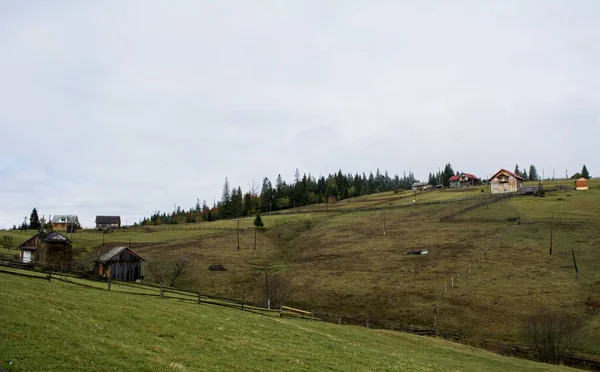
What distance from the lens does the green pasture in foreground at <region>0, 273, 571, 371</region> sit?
14690 millimetres

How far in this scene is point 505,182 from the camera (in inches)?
6156

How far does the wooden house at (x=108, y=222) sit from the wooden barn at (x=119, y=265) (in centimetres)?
12049

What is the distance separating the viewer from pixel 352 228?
127 m

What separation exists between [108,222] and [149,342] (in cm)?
18453

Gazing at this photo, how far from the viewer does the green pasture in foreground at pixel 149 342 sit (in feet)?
48.2

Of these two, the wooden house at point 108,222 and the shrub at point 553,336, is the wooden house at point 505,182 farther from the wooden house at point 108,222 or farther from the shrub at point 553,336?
the wooden house at point 108,222

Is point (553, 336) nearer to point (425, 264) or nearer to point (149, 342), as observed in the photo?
point (425, 264)

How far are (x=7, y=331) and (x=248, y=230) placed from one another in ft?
409

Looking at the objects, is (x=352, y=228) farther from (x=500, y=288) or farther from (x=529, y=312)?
(x=529, y=312)

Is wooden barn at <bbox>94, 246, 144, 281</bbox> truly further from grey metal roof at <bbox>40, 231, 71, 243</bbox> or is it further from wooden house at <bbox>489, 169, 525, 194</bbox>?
wooden house at <bbox>489, 169, 525, 194</bbox>

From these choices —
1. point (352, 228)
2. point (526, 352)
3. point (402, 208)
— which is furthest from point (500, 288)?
point (402, 208)

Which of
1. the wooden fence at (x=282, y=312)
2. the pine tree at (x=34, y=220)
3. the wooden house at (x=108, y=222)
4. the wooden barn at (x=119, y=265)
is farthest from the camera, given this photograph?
the wooden house at (x=108, y=222)

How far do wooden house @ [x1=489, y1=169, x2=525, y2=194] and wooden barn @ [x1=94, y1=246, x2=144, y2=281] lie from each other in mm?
132388

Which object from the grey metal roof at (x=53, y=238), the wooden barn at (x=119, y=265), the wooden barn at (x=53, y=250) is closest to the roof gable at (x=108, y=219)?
the wooden barn at (x=53, y=250)
